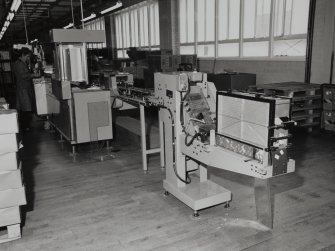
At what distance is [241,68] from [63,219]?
17.8 ft

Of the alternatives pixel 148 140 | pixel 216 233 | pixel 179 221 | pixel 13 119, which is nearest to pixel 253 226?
pixel 216 233

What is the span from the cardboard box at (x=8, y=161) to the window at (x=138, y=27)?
864 centimetres

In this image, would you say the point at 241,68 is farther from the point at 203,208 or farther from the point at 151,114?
the point at 203,208

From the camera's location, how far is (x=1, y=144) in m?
2.30

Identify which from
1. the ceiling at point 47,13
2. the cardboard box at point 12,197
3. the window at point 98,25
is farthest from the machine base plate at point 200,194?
the window at point 98,25

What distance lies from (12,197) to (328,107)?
4798 mm

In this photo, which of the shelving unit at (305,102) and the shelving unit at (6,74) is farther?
the shelving unit at (6,74)

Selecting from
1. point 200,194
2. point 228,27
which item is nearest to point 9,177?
point 200,194

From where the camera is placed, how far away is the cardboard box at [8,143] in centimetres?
230

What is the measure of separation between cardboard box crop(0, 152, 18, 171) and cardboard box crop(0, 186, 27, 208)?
164mm

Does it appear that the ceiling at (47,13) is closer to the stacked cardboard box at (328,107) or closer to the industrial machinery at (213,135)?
the stacked cardboard box at (328,107)

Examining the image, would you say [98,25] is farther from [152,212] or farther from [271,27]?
[152,212]

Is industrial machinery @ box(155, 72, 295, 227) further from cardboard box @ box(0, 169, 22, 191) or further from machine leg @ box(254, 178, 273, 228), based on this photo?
cardboard box @ box(0, 169, 22, 191)

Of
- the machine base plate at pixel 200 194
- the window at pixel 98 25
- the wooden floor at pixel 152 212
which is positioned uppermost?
the window at pixel 98 25
